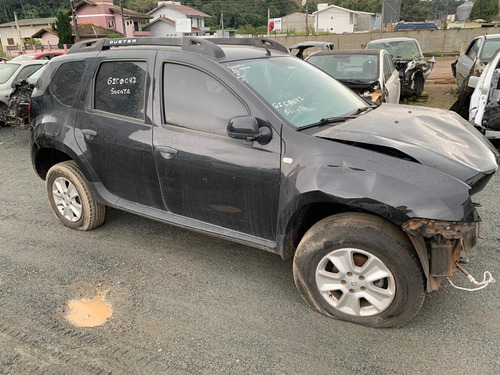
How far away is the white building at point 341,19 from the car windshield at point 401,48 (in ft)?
240

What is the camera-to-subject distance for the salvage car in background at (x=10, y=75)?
9.16 m

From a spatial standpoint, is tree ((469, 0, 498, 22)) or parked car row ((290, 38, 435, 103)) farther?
tree ((469, 0, 498, 22))

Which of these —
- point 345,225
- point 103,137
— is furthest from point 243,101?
point 103,137

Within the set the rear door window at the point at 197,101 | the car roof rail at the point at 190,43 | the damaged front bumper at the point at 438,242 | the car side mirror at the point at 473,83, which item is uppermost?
the car roof rail at the point at 190,43

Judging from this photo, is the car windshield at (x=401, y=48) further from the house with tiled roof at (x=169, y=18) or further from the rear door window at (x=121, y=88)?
the house with tiled roof at (x=169, y=18)

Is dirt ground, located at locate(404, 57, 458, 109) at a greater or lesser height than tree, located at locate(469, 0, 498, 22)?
lesser

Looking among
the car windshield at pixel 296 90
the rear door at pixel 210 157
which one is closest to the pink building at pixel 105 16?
the car windshield at pixel 296 90

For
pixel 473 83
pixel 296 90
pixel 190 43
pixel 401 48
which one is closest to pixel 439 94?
pixel 401 48

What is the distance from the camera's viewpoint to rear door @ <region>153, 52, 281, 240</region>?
2.87m

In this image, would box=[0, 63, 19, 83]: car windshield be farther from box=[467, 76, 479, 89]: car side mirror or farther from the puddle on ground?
box=[467, 76, 479, 89]: car side mirror

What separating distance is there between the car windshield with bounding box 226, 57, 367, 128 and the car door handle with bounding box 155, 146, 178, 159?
78 cm

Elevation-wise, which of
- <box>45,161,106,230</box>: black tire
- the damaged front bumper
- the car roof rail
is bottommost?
<box>45,161,106,230</box>: black tire

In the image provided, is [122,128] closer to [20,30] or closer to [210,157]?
[210,157]

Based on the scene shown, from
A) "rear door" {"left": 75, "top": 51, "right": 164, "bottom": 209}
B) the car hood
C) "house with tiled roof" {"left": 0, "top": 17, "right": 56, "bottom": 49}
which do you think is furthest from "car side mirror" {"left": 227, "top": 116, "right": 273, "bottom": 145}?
"house with tiled roof" {"left": 0, "top": 17, "right": 56, "bottom": 49}
